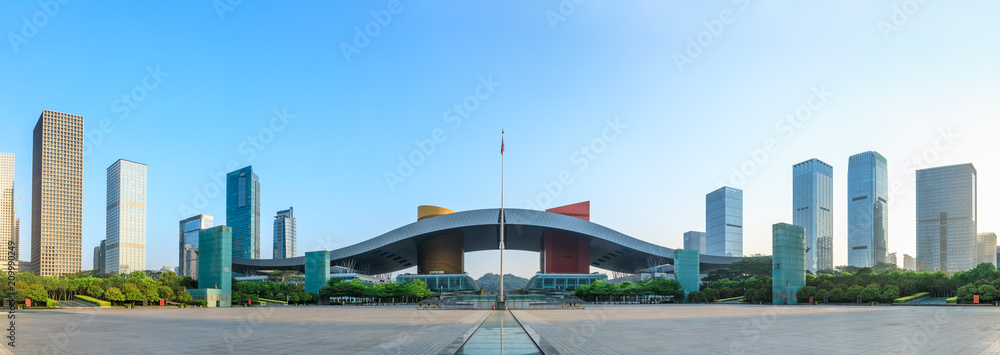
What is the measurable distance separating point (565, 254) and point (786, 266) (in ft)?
183

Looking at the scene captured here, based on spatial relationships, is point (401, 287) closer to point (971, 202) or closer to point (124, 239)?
point (124, 239)

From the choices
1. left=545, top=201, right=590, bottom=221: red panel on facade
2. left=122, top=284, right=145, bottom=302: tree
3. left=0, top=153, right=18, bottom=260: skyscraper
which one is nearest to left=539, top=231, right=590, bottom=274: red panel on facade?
left=545, top=201, right=590, bottom=221: red panel on facade

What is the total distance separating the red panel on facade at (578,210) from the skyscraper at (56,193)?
12412cm

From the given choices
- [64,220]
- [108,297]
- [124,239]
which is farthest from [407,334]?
[124,239]

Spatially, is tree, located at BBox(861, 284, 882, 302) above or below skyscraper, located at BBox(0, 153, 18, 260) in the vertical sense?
below

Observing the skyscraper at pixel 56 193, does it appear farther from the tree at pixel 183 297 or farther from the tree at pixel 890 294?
the tree at pixel 890 294

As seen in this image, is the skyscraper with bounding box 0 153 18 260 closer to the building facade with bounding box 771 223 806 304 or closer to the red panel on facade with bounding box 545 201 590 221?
the red panel on facade with bounding box 545 201 590 221

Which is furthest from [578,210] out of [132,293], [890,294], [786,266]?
[132,293]

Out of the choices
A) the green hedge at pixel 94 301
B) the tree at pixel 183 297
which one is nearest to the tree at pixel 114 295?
the green hedge at pixel 94 301

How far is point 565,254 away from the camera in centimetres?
10769

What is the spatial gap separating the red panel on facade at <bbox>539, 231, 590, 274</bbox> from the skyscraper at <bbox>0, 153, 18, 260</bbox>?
289ft

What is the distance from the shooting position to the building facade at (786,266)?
5375cm

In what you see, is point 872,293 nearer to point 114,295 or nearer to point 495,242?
point 114,295

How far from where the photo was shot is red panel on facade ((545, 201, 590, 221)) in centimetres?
11181
